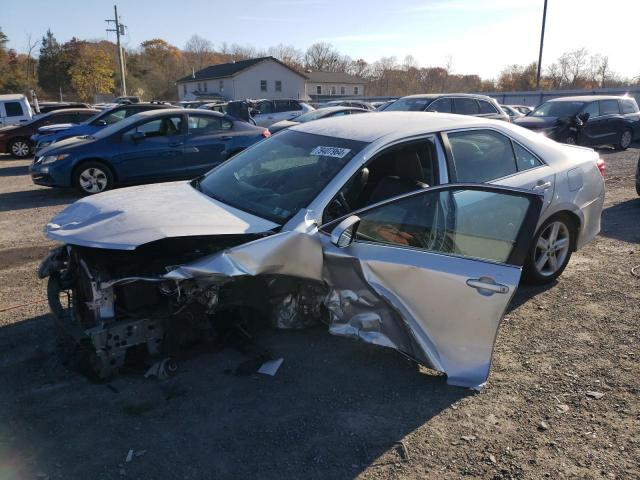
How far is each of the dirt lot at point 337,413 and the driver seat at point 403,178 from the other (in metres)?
1.20

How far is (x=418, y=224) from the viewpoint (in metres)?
3.30

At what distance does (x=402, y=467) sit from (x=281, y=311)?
1.43m

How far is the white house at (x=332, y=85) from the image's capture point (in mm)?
71625

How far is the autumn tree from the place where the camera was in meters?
55.4

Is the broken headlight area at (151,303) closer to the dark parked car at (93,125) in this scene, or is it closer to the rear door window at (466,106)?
the rear door window at (466,106)

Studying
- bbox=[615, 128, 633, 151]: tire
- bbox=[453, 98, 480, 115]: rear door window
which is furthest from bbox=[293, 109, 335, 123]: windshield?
bbox=[615, 128, 633, 151]: tire

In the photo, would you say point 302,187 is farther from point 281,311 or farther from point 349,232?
point 281,311

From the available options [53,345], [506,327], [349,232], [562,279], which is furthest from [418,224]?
[53,345]

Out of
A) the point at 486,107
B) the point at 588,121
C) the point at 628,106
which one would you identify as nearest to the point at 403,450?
the point at 486,107

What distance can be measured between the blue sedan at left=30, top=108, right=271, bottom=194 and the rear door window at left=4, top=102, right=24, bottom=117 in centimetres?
1089

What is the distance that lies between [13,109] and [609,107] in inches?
814

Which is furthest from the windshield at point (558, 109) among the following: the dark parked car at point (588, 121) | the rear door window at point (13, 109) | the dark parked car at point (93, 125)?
the rear door window at point (13, 109)

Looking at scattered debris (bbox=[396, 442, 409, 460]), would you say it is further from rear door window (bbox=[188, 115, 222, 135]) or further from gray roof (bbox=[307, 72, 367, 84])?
gray roof (bbox=[307, 72, 367, 84])

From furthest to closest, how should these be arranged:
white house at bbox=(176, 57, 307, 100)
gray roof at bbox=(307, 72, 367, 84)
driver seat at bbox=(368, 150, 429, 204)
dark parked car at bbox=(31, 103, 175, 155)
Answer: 1. gray roof at bbox=(307, 72, 367, 84)
2. white house at bbox=(176, 57, 307, 100)
3. dark parked car at bbox=(31, 103, 175, 155)
4. driver seat at bbox=(368, 150, 429, 204)
